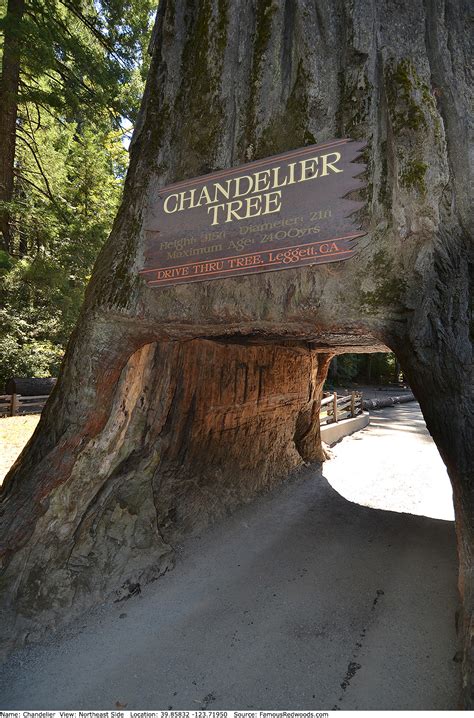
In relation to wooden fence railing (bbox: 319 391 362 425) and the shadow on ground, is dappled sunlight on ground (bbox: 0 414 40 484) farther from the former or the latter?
wooden fence railing (bbox: 319 391 362 425)

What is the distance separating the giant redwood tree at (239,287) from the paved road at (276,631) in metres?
0.54

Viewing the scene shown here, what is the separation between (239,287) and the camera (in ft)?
13.6

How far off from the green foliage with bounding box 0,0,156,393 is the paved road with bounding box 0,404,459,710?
8.14 m

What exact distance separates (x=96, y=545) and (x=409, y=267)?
458 cm

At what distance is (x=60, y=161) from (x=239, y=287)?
1207 cm

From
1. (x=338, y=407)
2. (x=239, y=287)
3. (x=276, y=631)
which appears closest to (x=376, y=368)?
(x=338, y=407)

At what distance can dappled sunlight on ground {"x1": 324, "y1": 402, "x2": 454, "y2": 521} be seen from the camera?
8.26 metres

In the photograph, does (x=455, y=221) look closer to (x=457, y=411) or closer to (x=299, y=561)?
(x=457, y=411)

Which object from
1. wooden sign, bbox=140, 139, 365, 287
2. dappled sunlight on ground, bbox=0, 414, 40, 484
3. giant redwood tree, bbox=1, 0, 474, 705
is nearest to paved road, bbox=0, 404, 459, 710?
giant redwood tree, bbox=1, 0, 474, 705

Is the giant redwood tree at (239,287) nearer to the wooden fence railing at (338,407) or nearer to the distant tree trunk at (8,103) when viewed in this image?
the distant tree trunk at (8,103)

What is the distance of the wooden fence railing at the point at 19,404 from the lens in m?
13.1

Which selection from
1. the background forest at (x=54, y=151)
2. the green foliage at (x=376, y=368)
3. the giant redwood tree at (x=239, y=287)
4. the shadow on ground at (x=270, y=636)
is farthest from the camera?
the green foliage at (x=376, y=368)

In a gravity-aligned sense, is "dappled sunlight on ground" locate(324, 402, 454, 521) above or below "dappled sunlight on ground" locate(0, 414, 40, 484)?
below

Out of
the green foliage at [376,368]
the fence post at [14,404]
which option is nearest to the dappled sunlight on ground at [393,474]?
the fence post at [14,404]
